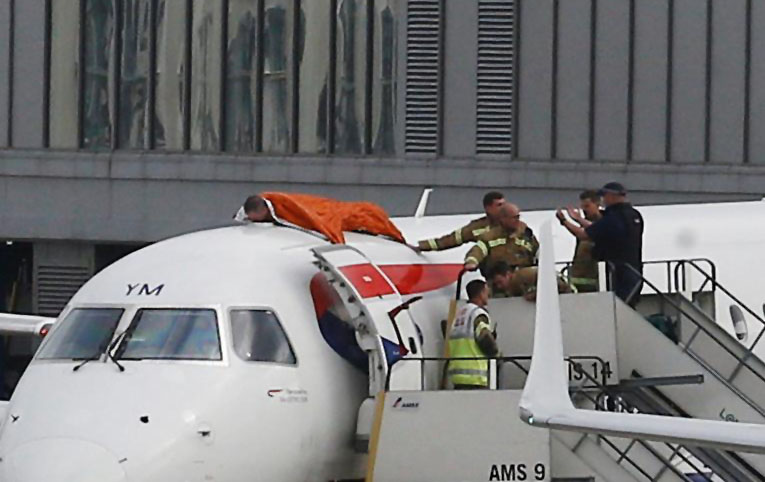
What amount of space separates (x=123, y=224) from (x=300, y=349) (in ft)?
68.7

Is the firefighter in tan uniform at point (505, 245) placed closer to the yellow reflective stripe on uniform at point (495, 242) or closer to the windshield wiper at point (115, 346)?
the yellow reflective stripe on uniform at point (495, 242)

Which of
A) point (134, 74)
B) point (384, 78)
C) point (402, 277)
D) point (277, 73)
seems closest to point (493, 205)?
point (402, 277)

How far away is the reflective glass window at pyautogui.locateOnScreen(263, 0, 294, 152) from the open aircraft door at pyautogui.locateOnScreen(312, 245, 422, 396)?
1985 centimetres

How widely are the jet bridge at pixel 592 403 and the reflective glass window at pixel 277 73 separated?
19006mm

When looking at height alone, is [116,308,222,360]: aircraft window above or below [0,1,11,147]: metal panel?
below

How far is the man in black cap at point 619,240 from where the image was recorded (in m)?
17.5

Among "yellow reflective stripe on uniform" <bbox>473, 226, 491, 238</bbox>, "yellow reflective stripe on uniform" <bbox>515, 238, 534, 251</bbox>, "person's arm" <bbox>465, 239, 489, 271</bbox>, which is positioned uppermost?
"yellow reflective stripe on uniform" <bbox>473, 226, 491, 238</bbox>

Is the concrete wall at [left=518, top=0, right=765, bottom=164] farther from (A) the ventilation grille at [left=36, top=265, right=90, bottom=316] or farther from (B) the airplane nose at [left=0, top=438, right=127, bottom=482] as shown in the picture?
(B) the airplane nose at [left=0, top=438, right=127, bottom=482]

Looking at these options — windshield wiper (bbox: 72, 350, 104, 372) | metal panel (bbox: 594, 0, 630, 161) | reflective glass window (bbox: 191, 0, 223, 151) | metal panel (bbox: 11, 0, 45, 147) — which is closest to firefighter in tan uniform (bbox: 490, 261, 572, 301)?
windshield wiper (bbox: 72, 350, 104, 372)

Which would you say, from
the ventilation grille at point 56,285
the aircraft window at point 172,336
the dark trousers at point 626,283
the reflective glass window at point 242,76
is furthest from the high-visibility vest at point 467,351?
the ventilation grille at point 56,285

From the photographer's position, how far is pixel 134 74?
3662 centimetres

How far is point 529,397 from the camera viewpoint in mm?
10414

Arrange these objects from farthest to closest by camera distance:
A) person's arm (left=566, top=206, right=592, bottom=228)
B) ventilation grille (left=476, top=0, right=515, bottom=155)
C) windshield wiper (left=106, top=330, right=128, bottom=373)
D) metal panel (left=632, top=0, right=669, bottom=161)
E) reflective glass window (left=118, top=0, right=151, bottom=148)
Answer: reflective glass window (left=118, top=0, right=151, bottom=148)
ventilation grille (left=476, top=0, right=515, bottom=155)
metal panel (left=632, top=0, right=669, bottom=161)
person's arm (left=566, top=206, right=592, bottom=228)
windshield wiper (left=106, top=330, right=128, bottom=373)

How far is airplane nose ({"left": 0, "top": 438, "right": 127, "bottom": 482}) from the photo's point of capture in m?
13.7
